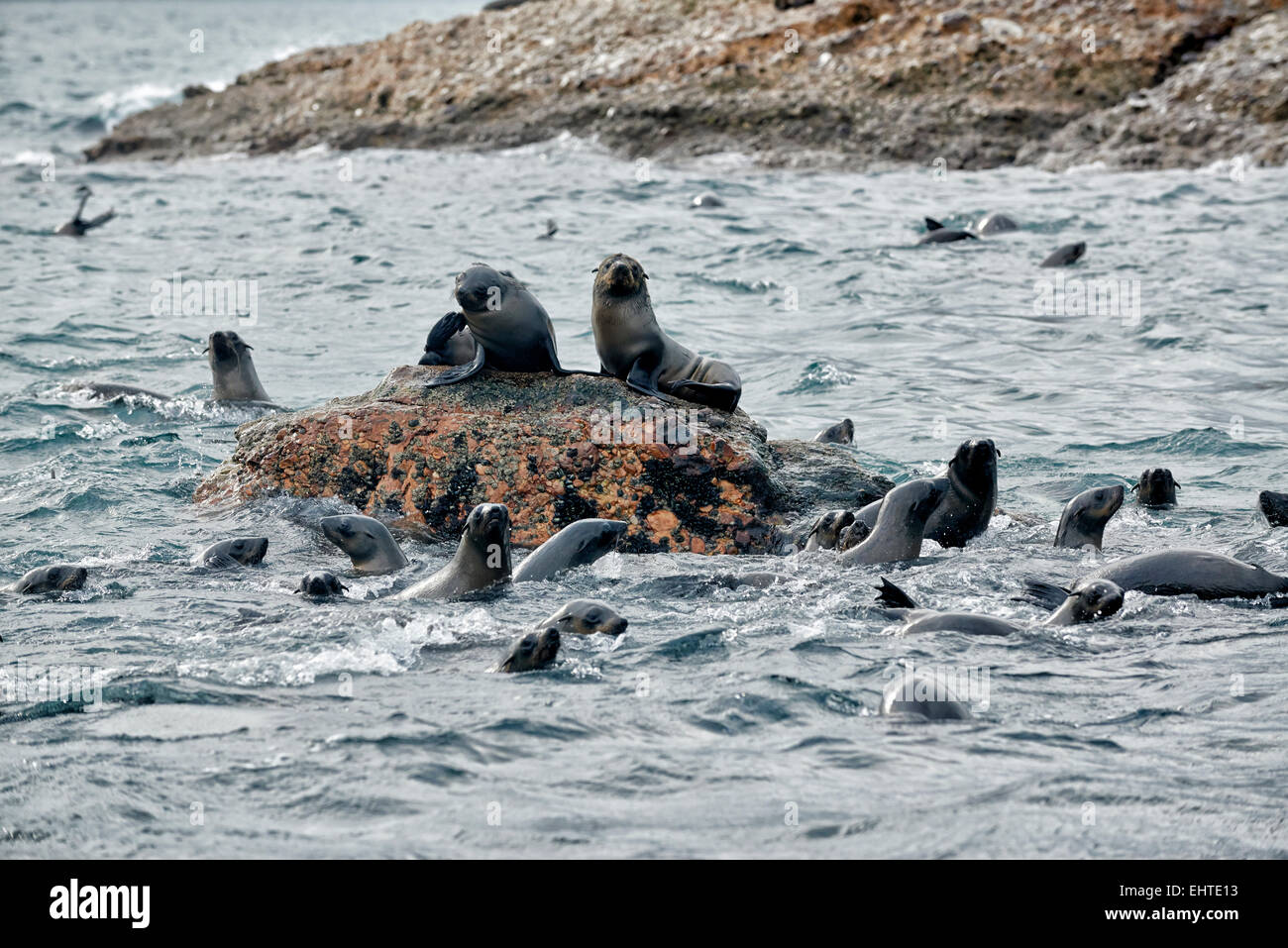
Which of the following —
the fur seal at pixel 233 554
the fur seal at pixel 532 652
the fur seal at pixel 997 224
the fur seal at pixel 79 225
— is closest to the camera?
the fur seal at pixel 532 652

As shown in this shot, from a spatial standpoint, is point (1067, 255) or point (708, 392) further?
point (1067, 255)

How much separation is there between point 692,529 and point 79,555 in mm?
3082

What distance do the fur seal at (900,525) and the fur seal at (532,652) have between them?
1925 millimetres

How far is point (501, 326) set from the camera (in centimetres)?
773

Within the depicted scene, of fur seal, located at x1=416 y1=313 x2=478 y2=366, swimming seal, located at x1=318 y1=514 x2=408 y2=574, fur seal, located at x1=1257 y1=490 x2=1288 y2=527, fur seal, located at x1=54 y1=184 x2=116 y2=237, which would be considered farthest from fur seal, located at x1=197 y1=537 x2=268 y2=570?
fur seal, located at x1=54 y1=184 x2=116 y2=237

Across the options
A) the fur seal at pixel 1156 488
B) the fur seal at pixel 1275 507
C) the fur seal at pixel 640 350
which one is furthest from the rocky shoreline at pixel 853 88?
the fur seal at pixel 640 350

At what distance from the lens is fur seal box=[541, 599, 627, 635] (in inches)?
229

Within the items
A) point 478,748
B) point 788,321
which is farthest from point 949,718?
point 788,321

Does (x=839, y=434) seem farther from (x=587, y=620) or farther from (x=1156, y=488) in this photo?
(x=587, y=620)

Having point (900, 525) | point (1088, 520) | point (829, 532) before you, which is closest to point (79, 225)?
point (829, 532)

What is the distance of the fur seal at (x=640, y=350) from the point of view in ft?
25.6

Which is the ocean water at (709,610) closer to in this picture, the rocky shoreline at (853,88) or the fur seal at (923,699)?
the fur seal at (923,699)

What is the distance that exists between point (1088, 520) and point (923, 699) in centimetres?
276
